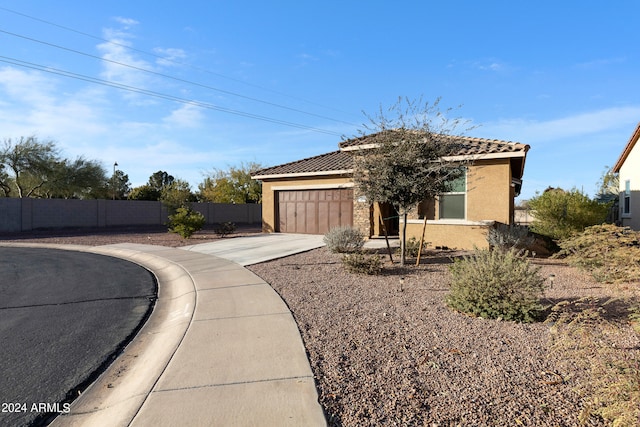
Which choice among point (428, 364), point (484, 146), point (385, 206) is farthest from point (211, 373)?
point (385, 206)

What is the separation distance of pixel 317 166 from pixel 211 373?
690 inches

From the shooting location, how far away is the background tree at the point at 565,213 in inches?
527

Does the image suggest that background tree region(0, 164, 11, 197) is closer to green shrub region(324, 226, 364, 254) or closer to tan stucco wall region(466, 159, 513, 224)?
green shrub region(324, 226, 364, 254)

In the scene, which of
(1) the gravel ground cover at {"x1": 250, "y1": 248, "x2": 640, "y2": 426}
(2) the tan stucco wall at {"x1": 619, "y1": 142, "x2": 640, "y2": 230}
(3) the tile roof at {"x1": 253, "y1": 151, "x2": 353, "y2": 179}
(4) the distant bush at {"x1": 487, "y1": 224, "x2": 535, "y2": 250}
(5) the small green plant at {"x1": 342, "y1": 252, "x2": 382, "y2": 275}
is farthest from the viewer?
(3) the tile roof at {"x1": 253, "y1": 151, "x2": 353, "y2": 179}

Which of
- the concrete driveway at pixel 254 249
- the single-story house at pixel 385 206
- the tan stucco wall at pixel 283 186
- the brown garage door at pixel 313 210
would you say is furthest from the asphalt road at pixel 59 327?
the tan stucco wall at pixel 283 186

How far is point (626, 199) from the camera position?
805 inches

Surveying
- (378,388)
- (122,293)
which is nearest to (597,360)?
(378,388)

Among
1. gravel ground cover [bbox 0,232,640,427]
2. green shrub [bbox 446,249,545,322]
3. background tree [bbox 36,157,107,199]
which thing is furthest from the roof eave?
background tree [bbox 36,157,107,199]

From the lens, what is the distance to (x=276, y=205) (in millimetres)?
22469

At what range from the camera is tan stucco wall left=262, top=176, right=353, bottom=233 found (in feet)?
65.9

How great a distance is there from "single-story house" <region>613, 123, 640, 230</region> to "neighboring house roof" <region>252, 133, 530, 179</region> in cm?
559

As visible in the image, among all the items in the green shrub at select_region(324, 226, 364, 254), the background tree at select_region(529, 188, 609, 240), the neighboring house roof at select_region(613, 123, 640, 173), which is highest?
the neighboring house roof at select_region(613, 123, 640, 173)

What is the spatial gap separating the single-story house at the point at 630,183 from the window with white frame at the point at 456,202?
10.2 meters

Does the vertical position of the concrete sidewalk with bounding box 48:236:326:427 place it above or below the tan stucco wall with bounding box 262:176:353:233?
below
